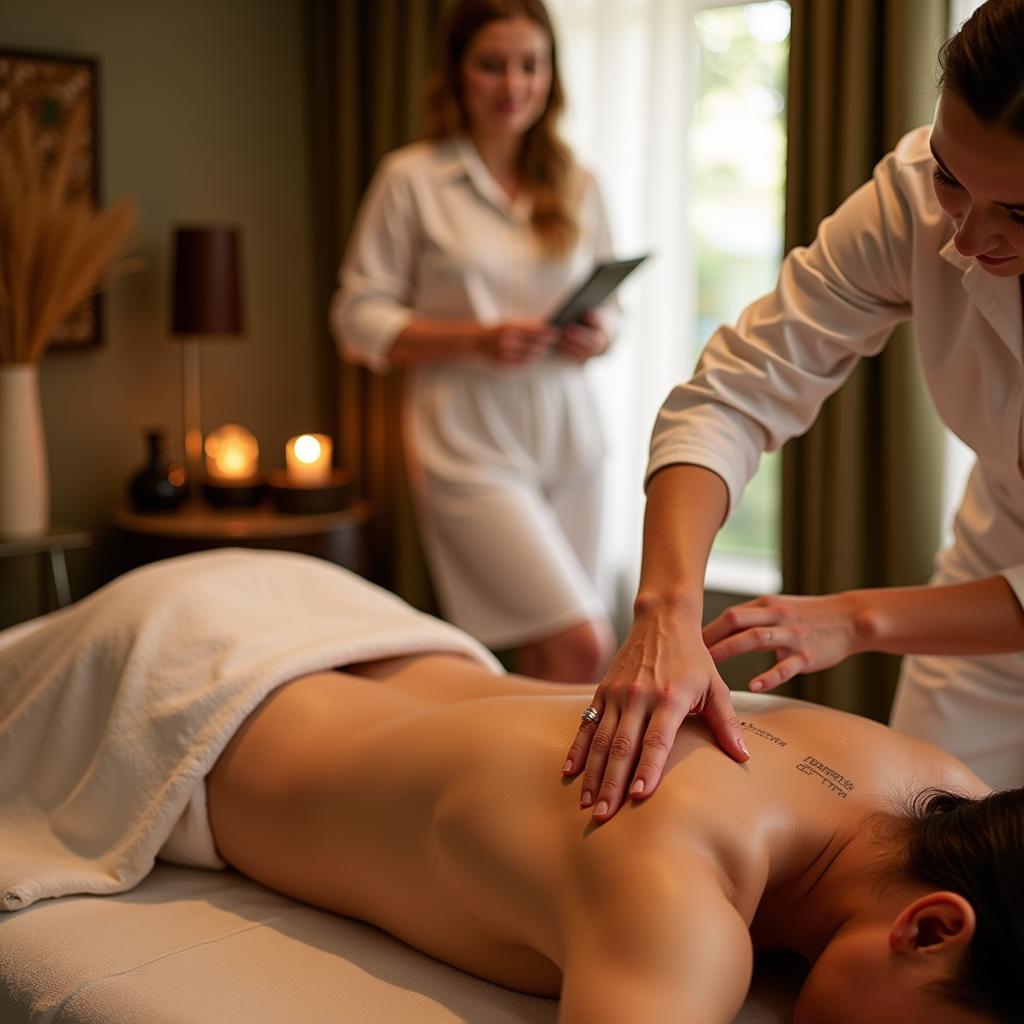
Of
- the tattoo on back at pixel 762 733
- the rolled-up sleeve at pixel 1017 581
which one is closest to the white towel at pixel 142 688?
the tattoo on back at pixel 762 733

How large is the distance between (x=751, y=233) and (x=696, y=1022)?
285 centimetres

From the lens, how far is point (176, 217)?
164 inches

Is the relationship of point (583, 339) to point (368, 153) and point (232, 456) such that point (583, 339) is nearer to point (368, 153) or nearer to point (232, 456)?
point (232, 456)

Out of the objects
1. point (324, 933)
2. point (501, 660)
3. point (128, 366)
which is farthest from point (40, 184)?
point (324, 933)

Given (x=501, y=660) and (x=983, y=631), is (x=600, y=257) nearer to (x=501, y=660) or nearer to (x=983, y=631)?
(x=501, y=660)

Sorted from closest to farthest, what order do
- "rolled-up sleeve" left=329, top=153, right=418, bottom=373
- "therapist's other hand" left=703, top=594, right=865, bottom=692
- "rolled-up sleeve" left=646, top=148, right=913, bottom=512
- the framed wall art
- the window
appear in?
1. "therapist's other hand" left=703, top=594, right=865, bottom=692
2. "rolled-up sleeve" left=646, top=148, right=913, bottom=512
3. "rolled-up sleeve" left=329, top=153, right=418, bottom=373
4. the window
5. the framed wall art

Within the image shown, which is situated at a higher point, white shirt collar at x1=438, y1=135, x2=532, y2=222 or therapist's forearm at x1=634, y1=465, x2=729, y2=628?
white shirt collar at x1=438, y1=135, x2=532, y2=222

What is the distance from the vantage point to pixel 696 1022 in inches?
42.4

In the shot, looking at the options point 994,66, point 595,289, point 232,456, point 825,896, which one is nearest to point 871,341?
point 994,66

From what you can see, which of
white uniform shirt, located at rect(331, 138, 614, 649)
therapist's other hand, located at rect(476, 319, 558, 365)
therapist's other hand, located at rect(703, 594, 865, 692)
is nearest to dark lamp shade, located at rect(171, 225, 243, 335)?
white uniform shirt, located at rect(331, 138, 614, 649)

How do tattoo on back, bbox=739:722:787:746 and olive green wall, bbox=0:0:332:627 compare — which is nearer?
tattoo on back, bbox=739:722:787:746

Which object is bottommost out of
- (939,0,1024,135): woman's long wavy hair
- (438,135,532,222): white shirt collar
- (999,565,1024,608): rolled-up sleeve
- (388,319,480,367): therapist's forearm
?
(999,565,1024,608): rolled-up sleeve

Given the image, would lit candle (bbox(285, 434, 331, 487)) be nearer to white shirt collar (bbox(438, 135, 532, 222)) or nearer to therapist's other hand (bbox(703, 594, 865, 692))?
white shirt collar (bbox(438, 135, 532, 222))

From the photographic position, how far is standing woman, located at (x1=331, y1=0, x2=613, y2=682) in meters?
3.25
